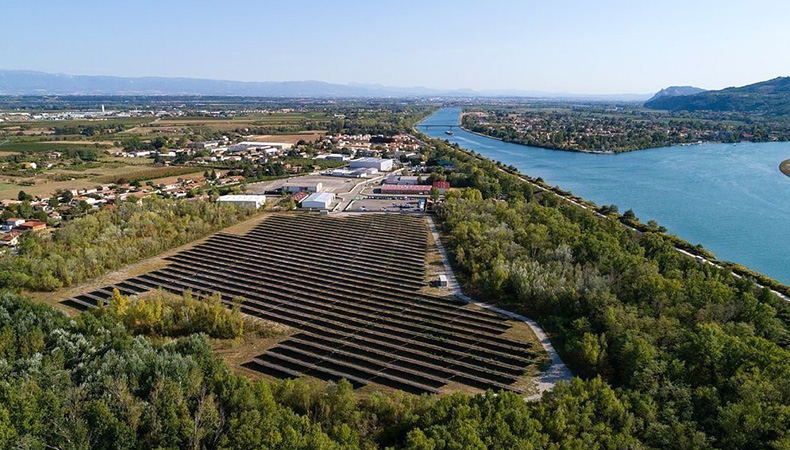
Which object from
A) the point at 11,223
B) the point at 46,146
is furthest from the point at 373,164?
the point at 46,146

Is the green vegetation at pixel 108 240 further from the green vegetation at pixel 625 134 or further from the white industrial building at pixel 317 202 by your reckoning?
the green vegetation at pixel 625 134

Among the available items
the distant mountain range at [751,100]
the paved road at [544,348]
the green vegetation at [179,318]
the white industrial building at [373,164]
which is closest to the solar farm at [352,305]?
the paved road at [544,348]

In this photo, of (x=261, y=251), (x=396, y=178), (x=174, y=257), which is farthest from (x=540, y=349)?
Result: (x=396, y=178)

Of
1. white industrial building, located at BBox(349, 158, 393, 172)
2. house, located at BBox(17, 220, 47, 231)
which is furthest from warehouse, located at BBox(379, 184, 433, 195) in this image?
house, located at BBox(17, 220, 47, 231)

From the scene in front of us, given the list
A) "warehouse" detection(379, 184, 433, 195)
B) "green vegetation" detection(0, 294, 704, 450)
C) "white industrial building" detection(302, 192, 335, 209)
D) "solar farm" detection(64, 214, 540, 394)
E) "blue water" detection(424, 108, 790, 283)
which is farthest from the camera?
"warehouse" detection(379, 184, 433, 195)

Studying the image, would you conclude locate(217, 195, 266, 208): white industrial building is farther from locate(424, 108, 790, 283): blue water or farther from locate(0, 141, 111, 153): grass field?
locate(0, 141, 111, 153): grass field

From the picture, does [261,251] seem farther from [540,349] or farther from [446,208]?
[540,349]
